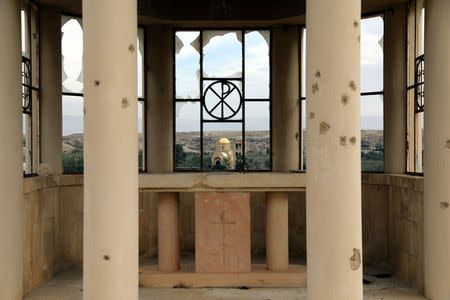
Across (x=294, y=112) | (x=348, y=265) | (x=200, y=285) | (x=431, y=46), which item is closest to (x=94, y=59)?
(x=348, y=265)

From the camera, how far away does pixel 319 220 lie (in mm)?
5441

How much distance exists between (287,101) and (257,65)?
1.15 meters

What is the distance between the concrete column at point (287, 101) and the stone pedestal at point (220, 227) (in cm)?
304

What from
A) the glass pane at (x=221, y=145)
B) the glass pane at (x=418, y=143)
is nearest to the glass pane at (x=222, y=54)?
the glass pane at (x=221, y=145)

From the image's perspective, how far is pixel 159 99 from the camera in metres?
11.7

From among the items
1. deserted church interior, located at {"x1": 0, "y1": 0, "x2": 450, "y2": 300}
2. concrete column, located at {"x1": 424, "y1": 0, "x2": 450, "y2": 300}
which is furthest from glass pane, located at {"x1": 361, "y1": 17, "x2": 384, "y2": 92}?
concrete column, located at {"x1": 424, "y1": 0, "x2": 450, "y2": 300}

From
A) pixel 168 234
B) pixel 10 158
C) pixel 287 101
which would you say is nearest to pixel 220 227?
pixel 168 234

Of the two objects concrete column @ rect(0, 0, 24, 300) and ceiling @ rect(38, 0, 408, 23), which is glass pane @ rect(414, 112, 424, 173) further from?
concrete column @ rect(0, 0, 24, 300)

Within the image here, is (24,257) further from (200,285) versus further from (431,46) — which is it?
(431,46)

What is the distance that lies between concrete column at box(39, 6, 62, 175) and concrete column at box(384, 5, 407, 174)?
23.2 ft

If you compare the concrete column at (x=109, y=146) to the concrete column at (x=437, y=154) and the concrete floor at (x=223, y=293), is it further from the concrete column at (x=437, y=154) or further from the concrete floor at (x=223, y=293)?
the concrete column at (x=437, y=154)

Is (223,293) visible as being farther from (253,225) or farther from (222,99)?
(222,99)

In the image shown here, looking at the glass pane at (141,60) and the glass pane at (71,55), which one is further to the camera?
the glass pane at (141,60)

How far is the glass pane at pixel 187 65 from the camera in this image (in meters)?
11.9
